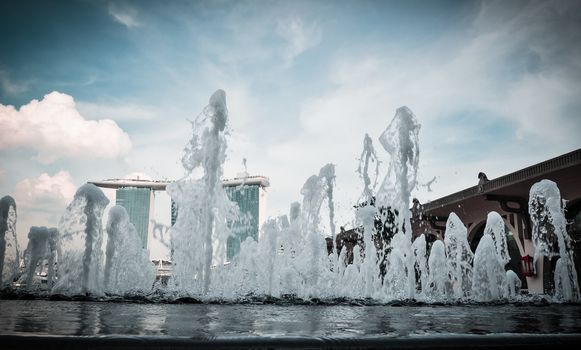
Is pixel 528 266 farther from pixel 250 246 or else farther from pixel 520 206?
pixel 250 246

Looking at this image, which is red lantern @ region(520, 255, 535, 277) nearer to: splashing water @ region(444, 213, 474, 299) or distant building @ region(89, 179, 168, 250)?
splashing water @ region(444, 213, 474, 299)

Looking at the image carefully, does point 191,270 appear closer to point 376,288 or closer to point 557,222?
point 376,288

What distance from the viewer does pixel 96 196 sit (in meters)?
10.4

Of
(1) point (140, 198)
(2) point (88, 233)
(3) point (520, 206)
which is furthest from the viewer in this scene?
(1) point (140, 198)

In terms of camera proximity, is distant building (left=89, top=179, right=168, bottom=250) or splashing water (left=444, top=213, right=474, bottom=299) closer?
splashing water (left=444, top=213, right=474, bottom=299)

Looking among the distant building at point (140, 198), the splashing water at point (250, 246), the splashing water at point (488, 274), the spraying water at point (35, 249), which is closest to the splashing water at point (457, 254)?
the splashing water at point (250, 246)

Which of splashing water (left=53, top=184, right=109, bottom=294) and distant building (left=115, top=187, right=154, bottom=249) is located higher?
distant building (left=115, top=187, right=154, bottom=249)

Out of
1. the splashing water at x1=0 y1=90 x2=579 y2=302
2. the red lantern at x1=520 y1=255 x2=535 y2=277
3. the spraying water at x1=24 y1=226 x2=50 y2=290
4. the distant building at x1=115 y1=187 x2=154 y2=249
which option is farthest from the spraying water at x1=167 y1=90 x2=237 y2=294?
the distant building at x1=115 y1=187 x2=154 y2=249

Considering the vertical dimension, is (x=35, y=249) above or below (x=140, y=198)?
below

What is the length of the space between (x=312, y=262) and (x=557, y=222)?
662 centimetres

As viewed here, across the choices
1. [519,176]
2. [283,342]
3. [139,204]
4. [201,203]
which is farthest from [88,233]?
[139,204]

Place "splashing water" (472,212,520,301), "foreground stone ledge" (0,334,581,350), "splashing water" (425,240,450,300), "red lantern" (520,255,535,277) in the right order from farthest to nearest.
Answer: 1. "red lantern" (520,255,535,277)
2. "splashing water" (425,240,450,300)
3. "splashing water" (472,212,520,301)
4. "foreground stone ledge" (0,334,581,350)

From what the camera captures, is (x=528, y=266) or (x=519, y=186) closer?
(x=519, y=186)

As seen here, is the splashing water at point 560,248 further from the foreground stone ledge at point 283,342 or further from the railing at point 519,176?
the foreground stone ledge at point 283,342
